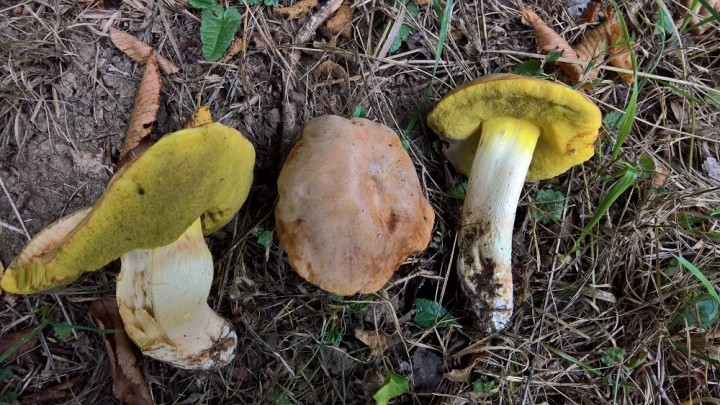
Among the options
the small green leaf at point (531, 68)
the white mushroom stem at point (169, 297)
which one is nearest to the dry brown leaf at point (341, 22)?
the small green leaf at point (531, 68)

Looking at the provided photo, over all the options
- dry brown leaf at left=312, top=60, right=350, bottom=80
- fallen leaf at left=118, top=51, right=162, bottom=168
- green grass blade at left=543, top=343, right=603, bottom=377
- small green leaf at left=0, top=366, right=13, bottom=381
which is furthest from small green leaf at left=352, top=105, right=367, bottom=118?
small green leaf at left=0, top=366, right=13, bottom=381

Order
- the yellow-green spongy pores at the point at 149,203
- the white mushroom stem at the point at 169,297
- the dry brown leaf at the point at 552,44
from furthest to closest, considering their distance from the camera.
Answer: the dry brown leaf at the point at 552,44
the white mushroom stem at the point at 169,297
the yellow-green spongy pores at the point at 149,203

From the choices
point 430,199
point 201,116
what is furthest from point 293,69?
point 430,199

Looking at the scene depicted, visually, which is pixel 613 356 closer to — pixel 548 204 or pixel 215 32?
pixel 548 204

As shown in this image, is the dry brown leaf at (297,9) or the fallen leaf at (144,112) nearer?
the fallen leaf at (144,112)

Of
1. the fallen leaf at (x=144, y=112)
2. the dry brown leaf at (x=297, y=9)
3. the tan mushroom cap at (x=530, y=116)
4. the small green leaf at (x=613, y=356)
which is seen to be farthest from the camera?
the small green leaf at (x=613, y=356)

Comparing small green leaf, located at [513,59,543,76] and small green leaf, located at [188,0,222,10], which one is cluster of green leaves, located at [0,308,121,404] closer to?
small green leaf, located at [188,0,222,10]

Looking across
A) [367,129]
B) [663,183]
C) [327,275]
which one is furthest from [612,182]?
[327,275]

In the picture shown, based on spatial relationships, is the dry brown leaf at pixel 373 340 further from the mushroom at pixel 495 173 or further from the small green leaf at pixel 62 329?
the small green leaf at pixel 62 329
